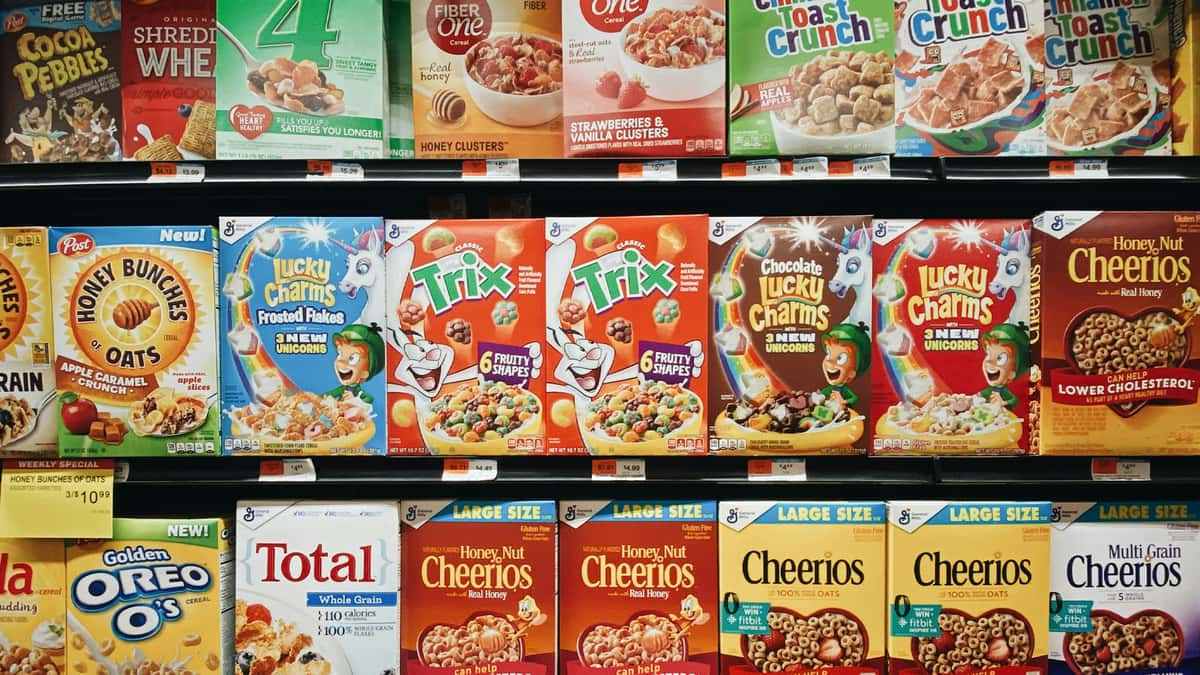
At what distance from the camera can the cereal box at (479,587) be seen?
1610 millimetres

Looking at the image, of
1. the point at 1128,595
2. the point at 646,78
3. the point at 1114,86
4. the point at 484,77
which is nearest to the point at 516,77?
the point at 484,77

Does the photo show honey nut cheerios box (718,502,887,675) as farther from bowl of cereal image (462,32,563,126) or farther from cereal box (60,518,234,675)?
cereal box (60,518,234,675)

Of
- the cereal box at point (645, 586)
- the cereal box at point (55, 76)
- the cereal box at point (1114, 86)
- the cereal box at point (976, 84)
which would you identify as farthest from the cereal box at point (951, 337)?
the cereal box at point (55, 76)

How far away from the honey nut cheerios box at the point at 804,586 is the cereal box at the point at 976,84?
81 centimetres

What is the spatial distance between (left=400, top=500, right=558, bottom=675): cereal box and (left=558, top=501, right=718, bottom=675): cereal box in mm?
73

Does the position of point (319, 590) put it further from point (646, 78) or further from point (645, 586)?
point (646, 78)

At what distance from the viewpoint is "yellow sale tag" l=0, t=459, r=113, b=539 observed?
1.60 m

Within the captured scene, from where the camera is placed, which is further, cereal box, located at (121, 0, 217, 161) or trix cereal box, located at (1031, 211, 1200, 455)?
cereal box, located at (121, 0, 217, 161)

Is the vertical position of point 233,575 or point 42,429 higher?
point 42,429

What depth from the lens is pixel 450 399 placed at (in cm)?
160

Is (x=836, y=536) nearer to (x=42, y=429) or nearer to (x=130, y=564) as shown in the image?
(x=130, y=564)

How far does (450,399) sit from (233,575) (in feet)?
2.11

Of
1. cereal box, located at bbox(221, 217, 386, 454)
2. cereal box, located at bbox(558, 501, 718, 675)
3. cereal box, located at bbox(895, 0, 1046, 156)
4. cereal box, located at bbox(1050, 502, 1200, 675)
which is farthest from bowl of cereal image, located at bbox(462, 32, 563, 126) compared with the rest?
cereal box, located at bbox(1050, 502, 1200, 675)

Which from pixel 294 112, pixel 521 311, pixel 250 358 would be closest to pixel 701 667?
pixel 521 311
